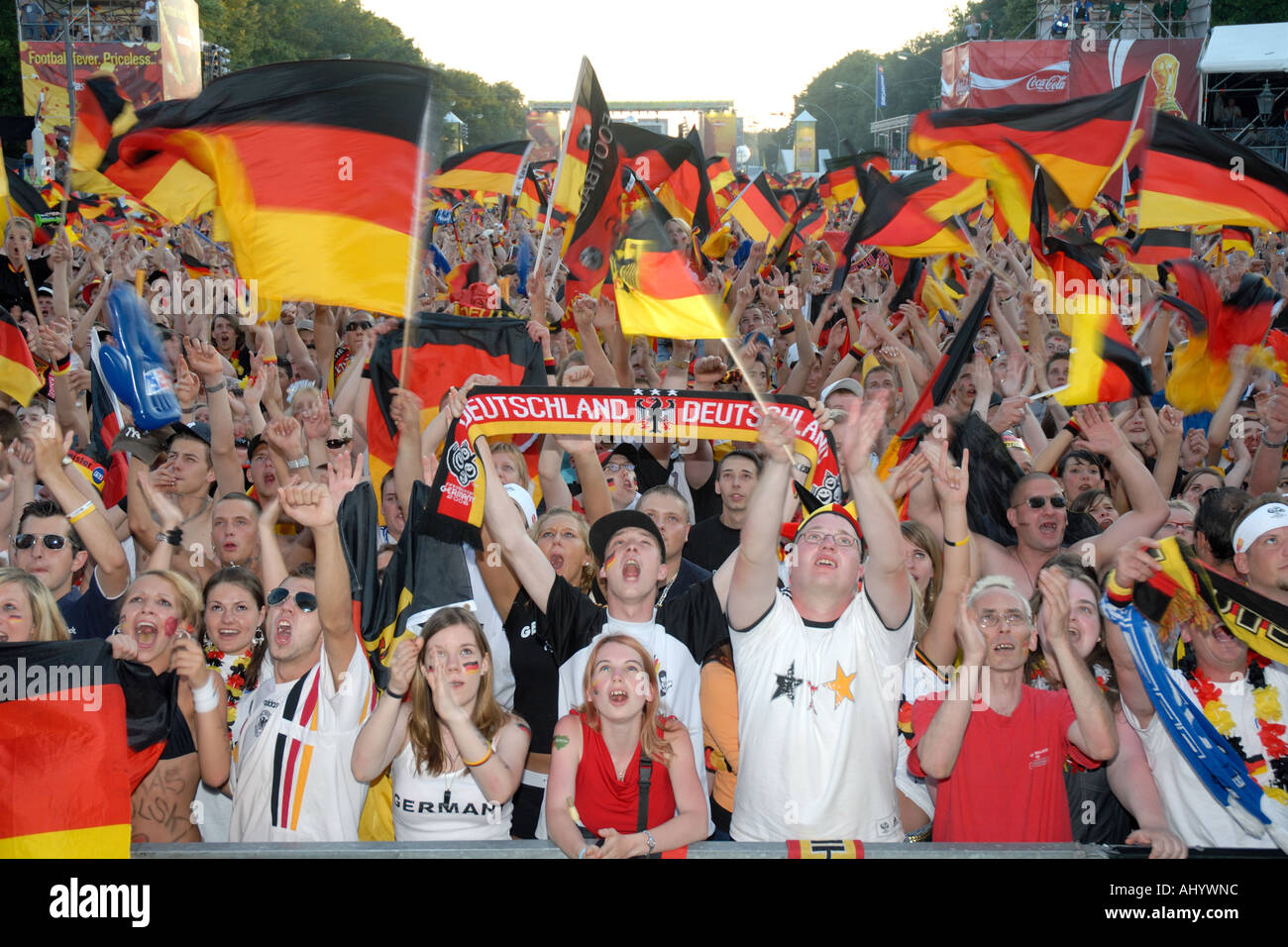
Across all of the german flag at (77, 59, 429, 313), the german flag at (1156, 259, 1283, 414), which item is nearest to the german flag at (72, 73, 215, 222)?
the german flag at (77, 59, 429, 313)

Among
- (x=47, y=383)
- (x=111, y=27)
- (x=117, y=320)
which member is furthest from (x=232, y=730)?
(x=111, y=27)

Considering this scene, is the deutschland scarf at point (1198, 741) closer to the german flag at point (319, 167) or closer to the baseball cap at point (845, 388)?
the german flag at point (319, 167)

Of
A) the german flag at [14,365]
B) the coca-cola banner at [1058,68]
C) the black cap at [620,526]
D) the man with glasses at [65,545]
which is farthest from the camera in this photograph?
the coca-cola banner at [1058,68]

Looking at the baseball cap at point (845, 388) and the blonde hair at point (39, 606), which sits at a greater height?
the baseball cap at point (845, 388)

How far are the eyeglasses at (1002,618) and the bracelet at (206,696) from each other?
279cm

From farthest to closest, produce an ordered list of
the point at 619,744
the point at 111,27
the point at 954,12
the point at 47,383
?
1. the point at 954,12
2. the point at 111,27
3. the point at 47,383
4. the point at 619,744

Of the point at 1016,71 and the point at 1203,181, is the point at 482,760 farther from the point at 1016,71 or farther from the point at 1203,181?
the point at 1016,71

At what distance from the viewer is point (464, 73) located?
313 ft

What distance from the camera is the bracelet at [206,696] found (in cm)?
425

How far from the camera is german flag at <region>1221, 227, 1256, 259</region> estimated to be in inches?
511

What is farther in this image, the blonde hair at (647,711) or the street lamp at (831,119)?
the street lamp at (831,119)

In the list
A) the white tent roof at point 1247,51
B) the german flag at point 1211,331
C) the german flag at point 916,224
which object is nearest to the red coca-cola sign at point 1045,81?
the white tent roof at point 1247,51
